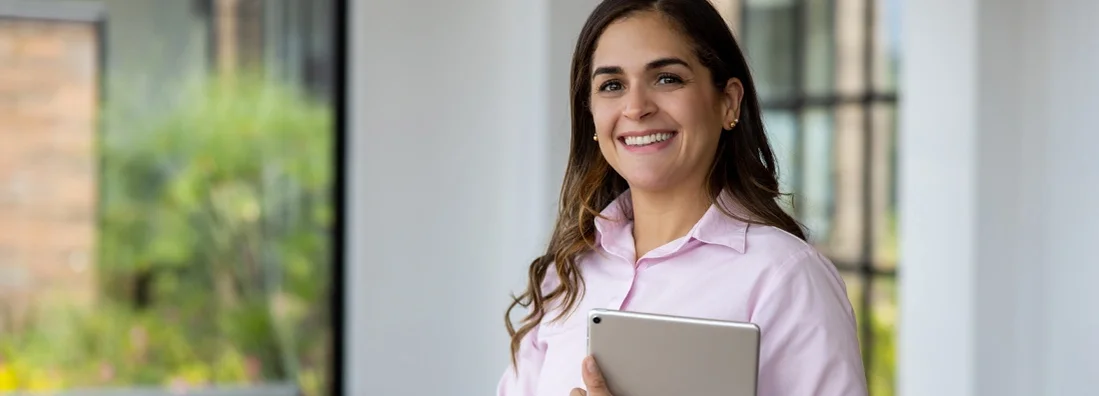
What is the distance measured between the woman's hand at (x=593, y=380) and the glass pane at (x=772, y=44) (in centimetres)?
367

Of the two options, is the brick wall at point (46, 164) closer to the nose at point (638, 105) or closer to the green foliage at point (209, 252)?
the green foliage at point (209, 252)

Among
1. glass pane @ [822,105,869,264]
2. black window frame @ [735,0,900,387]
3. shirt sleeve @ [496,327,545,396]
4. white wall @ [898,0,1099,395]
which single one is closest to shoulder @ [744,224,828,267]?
shirt sleeve @ [496,327,545,396]

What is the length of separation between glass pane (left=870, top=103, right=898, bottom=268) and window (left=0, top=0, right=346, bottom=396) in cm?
206

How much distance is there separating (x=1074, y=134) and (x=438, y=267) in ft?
6.52

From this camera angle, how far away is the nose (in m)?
1.46

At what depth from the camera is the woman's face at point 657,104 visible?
57.7 inches

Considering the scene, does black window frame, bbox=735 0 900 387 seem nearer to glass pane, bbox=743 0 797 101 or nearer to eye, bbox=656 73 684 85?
glass pane, bbox=743 0 797 101

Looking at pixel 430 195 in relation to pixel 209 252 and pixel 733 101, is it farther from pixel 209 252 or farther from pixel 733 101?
pixel 733 101

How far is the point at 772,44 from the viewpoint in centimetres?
508

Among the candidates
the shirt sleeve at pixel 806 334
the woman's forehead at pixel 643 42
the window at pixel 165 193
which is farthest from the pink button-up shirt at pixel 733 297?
the window at pixel 165 193

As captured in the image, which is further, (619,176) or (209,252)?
(209,252)

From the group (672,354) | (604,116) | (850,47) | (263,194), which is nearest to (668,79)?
(604,116)

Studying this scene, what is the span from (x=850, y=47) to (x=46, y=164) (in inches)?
120

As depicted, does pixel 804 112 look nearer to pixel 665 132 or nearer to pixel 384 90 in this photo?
pixel 384 90
